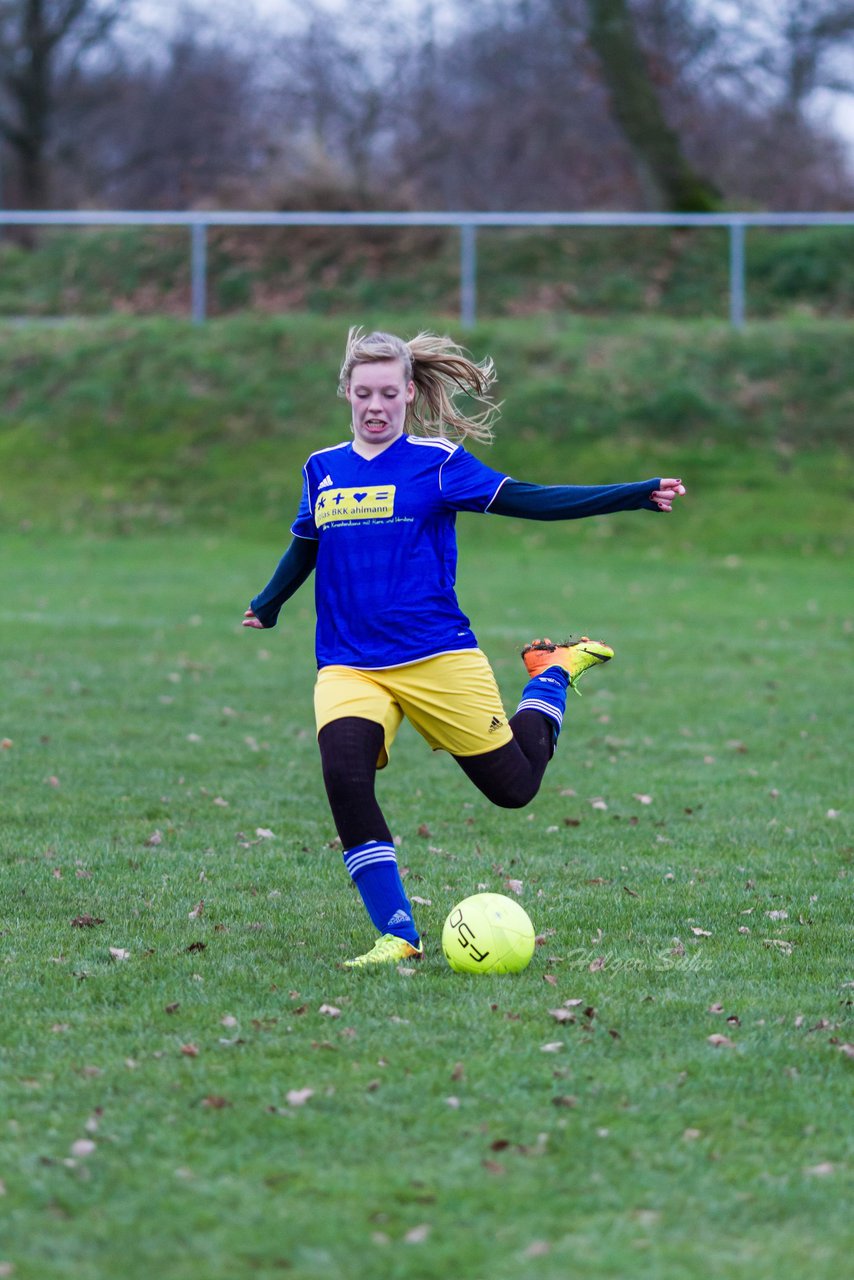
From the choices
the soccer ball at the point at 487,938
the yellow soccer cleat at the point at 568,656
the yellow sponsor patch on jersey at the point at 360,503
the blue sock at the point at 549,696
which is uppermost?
the yellow sponsor patch on jersey at the point at 360,503

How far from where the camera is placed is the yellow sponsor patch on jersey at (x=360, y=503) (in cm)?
580

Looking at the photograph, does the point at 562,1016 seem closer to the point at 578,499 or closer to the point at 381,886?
the point at 381,886

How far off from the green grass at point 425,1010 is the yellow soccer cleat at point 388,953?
0.07m

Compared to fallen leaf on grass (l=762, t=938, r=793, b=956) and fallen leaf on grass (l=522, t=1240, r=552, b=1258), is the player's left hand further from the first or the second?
fallen leaf on grass (l=522, t=1240, r=552, b=1258)

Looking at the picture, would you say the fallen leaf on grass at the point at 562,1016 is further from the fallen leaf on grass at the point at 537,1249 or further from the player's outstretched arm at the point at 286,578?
the player's outstretched arm at the point at 286,578

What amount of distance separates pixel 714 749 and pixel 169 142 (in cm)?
3720

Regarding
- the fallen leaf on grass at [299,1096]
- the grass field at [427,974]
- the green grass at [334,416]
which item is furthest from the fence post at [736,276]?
the fallen leaf on grass at [299,1096]

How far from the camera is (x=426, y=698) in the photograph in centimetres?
581

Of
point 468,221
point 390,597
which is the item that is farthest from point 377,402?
point 468,221

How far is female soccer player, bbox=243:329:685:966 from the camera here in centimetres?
572

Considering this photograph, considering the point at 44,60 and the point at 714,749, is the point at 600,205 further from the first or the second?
the point at 714,749

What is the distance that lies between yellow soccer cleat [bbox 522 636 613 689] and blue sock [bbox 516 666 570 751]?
3cm

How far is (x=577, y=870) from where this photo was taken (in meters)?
7.24

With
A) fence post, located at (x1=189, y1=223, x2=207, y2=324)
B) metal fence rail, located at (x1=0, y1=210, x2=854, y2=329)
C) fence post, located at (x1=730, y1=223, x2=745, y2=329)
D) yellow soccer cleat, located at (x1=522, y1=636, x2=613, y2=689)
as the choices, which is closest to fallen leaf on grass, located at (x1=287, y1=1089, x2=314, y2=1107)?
yellow soccer cleat, located at (x1=522, y1=636, x2=613, y2=689)
